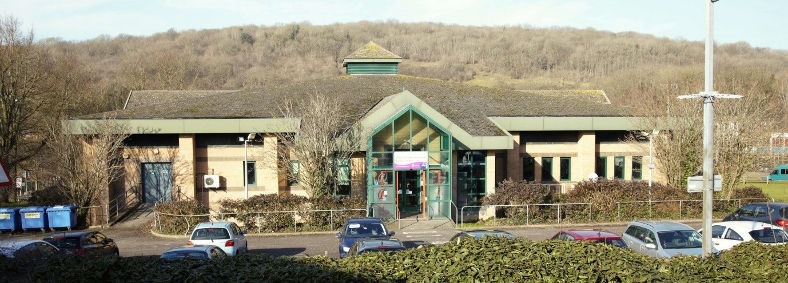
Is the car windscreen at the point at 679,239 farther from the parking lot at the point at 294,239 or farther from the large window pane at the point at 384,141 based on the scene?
the large window pane at the point at 384,141

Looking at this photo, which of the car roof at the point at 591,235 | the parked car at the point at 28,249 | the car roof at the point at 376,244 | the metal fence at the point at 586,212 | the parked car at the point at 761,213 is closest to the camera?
the parked car at the point at 28,249

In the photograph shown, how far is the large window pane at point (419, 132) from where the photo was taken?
88.7ft

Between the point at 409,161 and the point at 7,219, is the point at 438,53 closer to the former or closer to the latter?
the point at 409,161

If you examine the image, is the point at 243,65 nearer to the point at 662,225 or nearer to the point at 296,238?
the point at 296,238

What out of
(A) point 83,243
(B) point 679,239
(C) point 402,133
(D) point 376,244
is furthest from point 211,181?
(B) point 679,239

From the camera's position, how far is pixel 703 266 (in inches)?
404

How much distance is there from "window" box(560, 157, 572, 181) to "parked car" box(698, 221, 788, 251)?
15213mm

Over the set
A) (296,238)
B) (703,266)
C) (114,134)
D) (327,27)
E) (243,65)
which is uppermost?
(327,27)

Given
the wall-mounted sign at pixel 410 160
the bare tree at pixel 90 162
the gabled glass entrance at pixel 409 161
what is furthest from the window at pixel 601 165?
the bare tree at pixel 90 162

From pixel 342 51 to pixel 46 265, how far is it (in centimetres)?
15508

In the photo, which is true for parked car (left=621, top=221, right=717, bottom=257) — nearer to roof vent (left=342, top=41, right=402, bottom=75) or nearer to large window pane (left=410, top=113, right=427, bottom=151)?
large window pane (left=410, top=113, right=427, bottom=151)

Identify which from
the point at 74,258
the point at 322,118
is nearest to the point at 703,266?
the point at 74,258

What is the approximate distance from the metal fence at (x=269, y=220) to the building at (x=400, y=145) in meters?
2.36

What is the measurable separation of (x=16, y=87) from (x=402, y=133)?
23.1m
